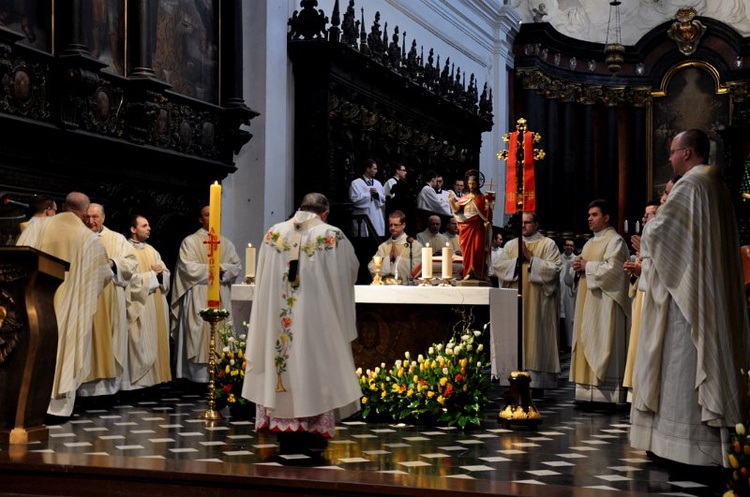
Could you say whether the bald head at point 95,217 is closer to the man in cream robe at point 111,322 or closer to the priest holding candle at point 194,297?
the man in cream robe at point 111,322

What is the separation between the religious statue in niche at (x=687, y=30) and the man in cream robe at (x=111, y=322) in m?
18.3

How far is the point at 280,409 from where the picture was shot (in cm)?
768

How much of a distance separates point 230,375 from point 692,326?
417cm

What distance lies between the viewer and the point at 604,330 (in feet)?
36.1

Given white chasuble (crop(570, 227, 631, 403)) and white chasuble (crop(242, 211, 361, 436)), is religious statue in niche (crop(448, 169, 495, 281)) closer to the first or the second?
white chasuble (crop(570, 227, 631, 403))

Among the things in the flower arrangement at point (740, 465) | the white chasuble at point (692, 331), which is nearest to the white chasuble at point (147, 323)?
the white chasuble at point (692, 331)

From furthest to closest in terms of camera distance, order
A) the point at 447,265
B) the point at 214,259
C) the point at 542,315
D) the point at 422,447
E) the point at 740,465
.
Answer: the point at 542,315 → the point at 447,265 → the point at 214,259 → the point at 422,447 → the point at 740,465

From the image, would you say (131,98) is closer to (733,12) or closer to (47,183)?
(47,183)

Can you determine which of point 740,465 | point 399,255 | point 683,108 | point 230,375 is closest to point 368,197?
point 399,255

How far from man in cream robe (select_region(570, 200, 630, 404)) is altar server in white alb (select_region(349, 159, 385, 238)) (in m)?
4.47

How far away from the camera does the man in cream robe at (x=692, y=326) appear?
6.77m

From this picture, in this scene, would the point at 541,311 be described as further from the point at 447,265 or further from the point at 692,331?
the point at 692,331

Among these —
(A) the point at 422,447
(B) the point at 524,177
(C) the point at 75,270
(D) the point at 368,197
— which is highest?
(D) the point at 368,197

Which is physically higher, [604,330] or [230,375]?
[604,330]
